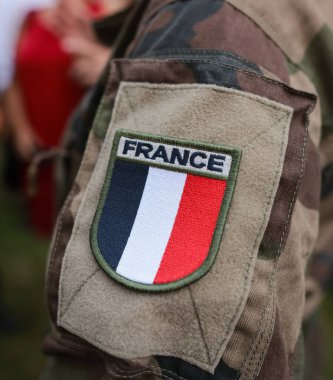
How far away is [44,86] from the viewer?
2.45 m

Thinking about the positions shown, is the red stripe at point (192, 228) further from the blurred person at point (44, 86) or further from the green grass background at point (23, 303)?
the blurred person at point (44, 86)

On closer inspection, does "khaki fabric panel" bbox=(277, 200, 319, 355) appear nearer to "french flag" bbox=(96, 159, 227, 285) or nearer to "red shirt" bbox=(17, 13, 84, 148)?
"french flag" bbox=(96, 159, 227, 285)

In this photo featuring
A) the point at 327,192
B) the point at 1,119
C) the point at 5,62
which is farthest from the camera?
the point at 1,119

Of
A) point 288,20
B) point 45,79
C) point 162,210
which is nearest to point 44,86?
point 45,79

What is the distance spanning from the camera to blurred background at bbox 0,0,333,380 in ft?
7.02

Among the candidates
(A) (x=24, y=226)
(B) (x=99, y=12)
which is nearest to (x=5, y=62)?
→ (B) (x=99, y=12)

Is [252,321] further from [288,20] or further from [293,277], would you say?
[288,20]

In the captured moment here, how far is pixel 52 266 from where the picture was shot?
646mm

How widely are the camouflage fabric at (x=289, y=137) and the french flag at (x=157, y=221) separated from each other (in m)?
0.06

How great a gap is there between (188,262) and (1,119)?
7.82 feet

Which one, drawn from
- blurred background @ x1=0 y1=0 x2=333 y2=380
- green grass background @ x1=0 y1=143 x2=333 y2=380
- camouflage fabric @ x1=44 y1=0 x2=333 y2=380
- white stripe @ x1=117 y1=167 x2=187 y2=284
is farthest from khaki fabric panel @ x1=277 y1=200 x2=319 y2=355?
blurred background @ x1=0 y1=0 x2=333 y2=380

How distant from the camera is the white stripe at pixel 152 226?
580 mm

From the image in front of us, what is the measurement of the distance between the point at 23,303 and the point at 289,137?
2197mm

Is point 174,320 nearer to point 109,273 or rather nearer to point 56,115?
point 109,273
